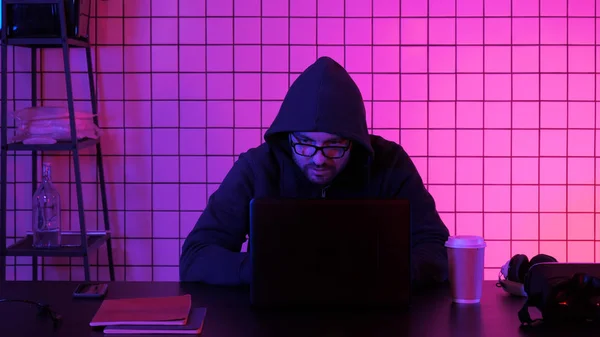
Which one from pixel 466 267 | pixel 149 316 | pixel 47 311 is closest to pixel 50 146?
pixel 47 311

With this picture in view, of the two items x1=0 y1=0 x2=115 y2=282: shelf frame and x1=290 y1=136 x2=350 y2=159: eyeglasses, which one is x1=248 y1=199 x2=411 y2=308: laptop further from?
x1=0 y1=0 x2=115 y2=282: shelf frame

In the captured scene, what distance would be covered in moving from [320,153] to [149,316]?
2.73 feet

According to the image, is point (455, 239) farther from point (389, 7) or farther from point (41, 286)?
point (389, 7)

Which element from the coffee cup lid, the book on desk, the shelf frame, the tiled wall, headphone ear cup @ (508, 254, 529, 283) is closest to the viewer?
the book on desk

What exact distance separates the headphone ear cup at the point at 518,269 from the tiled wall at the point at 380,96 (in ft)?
5.43

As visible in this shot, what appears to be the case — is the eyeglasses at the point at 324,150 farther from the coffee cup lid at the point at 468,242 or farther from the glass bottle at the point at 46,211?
the glass bottle at the point at 46,211

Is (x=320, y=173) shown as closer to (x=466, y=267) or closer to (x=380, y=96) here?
(x=466, y=267)

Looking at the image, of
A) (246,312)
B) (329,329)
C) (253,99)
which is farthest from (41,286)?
(253,99)

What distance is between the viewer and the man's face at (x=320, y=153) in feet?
7.47

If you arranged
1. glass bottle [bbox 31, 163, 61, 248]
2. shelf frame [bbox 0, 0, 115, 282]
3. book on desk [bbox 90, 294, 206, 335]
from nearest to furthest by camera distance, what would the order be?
1. book on desk [bbox 90, 294, 206, 335]
2. shelf frame [bbox 0, 0, 115, 282]
3. glass bottle [bbox 31, 163, 61, 248]

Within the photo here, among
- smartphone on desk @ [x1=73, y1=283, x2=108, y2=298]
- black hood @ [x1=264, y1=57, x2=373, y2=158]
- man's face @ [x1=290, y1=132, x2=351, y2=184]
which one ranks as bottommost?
smartphone on desk @ [x1=73, y1=283, x2=108, y2=298]

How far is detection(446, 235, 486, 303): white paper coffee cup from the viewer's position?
178cm

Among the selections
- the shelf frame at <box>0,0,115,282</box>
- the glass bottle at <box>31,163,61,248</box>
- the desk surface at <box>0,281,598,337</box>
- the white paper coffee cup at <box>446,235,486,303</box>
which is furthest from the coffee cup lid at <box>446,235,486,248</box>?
the glass bottle at <box>31,163,61,248</box>

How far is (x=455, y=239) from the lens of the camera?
1788mm
